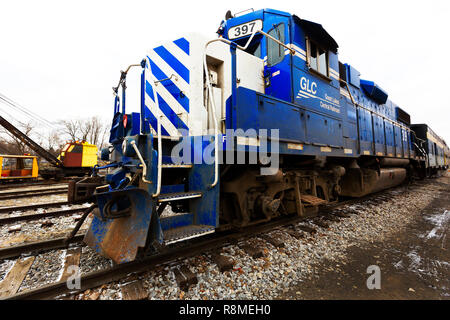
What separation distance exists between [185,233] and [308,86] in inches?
133

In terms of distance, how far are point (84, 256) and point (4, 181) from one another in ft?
42.1

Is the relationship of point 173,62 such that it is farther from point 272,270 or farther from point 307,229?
point 307,229

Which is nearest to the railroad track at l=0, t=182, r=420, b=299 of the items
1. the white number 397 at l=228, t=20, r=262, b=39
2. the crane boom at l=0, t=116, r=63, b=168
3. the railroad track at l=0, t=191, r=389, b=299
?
the railroad track at l=0, t=191, r=389, b=299

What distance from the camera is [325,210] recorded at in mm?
5051

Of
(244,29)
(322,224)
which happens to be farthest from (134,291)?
(244,29)

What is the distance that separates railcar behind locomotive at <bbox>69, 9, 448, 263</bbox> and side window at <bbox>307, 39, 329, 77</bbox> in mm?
23

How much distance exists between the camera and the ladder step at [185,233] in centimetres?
204

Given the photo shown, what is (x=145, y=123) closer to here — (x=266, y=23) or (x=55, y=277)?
(x=55, y=277)

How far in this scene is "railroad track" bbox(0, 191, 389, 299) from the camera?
6.36 feet

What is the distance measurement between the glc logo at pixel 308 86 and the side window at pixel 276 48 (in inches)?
22.4

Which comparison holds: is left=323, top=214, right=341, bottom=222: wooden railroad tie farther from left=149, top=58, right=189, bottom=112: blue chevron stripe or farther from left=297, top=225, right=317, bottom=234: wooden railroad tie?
left=149, top=58, right=189, bottom=112: blue chevron stripe

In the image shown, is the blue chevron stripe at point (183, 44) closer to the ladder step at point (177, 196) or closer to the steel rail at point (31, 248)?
the ladder step at point (177, 196)
